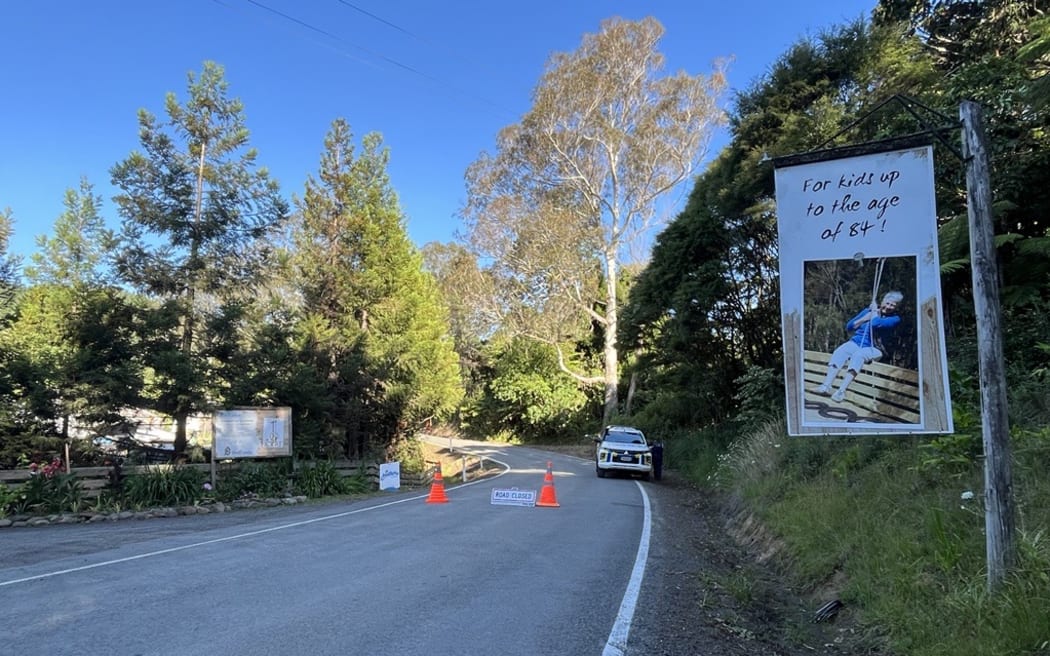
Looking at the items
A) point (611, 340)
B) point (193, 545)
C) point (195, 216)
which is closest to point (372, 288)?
point (195, 216)

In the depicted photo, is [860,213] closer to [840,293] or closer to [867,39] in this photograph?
[840,293]

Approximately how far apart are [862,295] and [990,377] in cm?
115

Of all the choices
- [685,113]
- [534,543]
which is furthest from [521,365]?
[534,543]

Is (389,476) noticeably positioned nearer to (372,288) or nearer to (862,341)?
(372,288)

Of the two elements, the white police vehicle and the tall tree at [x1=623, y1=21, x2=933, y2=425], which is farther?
the white police vehicle

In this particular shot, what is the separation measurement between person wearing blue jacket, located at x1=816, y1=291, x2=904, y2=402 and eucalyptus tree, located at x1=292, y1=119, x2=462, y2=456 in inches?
717

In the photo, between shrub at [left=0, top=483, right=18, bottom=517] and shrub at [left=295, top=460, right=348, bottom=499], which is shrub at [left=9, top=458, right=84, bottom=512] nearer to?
shrub at [left=0, top=483, right=18, bottom=517]

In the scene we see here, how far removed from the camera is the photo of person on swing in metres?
5.56

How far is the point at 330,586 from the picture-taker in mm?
6633

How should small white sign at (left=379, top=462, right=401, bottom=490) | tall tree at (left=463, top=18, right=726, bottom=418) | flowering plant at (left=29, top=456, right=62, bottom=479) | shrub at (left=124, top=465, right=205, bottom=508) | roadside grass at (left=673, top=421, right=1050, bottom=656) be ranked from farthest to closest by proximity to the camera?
tall tree at (left=463, top=18, right=726, bottom=418)
small white sign at (left=379, top=462, right=401, bottom=490)
shrub at (left=124, top=465, right=205, bottom=508)
flowering plant at (left=29, top=456, right=62, bottom=479)
roadside grass at (left=673, top=421, right=1050, bottom=656)

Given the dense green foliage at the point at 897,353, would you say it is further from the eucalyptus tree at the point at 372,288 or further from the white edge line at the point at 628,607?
the eucalyptus tree at the point at 372,288

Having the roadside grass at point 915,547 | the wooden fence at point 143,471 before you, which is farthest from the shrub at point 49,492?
the roadside grass at point 915,547

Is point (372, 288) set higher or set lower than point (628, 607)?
higher

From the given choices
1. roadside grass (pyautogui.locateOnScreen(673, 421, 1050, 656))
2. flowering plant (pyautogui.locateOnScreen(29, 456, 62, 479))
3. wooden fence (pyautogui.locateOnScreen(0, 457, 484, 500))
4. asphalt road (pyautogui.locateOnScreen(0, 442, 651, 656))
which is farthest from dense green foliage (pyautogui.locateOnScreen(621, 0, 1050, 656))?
flowering plant (pyautogui.locateOnScreen(29, 456, 62, 479))
